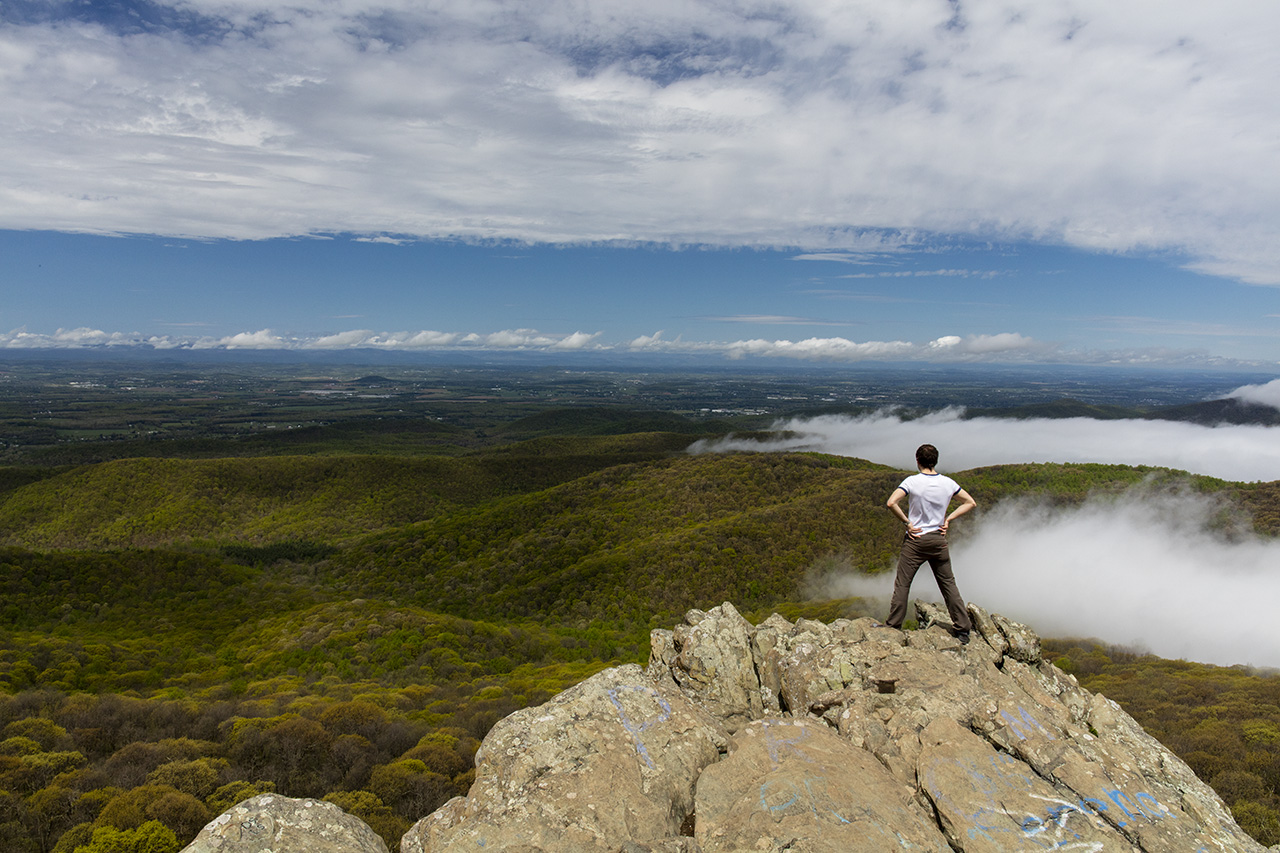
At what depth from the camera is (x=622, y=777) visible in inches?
378

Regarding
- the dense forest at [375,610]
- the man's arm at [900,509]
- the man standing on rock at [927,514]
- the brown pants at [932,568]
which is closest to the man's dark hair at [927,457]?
the man standing on rock at [927,514]

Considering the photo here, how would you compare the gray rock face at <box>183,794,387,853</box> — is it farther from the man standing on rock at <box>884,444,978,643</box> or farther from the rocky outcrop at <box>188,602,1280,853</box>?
the man standing on rock at <box>884,444,978,643</box>

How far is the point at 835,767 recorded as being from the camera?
941 cm

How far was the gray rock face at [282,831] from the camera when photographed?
787 cm

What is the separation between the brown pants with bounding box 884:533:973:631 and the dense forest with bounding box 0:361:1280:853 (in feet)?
32.4

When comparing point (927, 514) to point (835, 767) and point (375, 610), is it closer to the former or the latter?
point (835, 767)

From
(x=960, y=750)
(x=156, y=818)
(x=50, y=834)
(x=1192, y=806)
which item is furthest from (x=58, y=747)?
(x=1192, y=806)

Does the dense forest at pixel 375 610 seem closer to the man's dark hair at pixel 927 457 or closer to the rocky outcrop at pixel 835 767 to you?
the rocky outcrop at pixel 835 767

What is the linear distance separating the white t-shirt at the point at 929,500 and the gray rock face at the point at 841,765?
3.36m

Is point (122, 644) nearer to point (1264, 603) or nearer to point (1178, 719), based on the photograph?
point (1178, 719)

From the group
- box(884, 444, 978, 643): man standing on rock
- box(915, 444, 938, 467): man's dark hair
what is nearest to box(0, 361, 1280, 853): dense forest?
box(884, 444, 978, 643): man standing on rock

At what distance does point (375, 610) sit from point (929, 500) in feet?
170

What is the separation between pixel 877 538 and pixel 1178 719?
152 ft

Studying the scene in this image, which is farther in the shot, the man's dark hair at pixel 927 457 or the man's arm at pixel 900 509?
the man's arm at pixel 900 509
